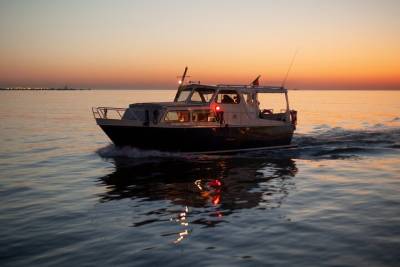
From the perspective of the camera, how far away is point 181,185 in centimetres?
1587

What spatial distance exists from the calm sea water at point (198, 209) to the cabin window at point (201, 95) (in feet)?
Result: 10.7

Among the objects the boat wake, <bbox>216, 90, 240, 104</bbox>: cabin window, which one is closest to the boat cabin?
<bbox>216, 90, 240, 104</bbox>: cabin window

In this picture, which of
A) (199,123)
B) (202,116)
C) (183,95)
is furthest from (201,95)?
(199,123)

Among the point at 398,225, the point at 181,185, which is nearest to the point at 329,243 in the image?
the point at 398,225

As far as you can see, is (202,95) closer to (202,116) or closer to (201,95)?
(201,95)

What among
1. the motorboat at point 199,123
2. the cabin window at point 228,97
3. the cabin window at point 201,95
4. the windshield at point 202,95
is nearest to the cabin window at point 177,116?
the motorboat at point 199,123

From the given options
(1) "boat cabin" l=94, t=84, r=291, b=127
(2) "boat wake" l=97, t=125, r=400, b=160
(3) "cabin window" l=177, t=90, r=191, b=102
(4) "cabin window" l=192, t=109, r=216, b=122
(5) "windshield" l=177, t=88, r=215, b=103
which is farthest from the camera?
(3) "cabin window" l=177, t=90, r=191, b=102

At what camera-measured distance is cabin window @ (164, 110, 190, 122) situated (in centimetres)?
2084

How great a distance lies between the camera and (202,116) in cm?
2156

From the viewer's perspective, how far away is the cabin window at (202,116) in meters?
21.3

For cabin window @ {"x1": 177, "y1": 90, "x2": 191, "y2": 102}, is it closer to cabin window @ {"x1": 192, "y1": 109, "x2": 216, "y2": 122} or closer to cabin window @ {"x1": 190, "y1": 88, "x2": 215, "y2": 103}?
cabin window @ {"x1": 190, "y1": 88, "x2": 215, "y2": 103}

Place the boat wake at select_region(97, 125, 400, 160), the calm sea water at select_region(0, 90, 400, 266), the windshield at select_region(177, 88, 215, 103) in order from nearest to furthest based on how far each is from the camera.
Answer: the calm sea water at select_region(0, 90, 400, 266), the boat wake at select_region(97, 125, 400, 160), the windshield at select_region(177, 88, 215, 103)

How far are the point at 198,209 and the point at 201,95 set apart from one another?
1130 cm

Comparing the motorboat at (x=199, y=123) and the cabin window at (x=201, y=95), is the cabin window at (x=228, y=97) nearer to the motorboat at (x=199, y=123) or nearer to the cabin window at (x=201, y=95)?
the motorboat at (x=199, y=123)
